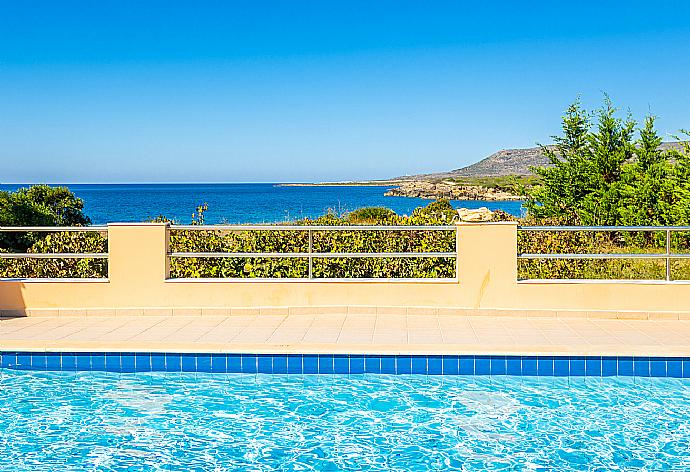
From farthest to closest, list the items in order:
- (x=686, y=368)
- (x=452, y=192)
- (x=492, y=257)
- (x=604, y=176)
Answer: (x=452, y=192) < (x=604, y=176) < (x=492, y=257) < (x=686, y=368)

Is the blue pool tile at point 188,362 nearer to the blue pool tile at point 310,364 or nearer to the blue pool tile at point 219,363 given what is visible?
the blue pool tile at point 219,363

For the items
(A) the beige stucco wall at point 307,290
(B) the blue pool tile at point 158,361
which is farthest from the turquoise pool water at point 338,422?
(A) the beige stucco wall at point 307,290

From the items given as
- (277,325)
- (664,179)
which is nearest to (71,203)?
(277,325)

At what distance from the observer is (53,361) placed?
22.1 feet

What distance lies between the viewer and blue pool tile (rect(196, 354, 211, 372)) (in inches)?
261

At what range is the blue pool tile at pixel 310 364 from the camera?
657 cm

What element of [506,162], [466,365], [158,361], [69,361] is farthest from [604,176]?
[506,162]

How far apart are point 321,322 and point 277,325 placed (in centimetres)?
49

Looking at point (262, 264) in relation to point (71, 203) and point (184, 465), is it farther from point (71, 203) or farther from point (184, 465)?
point (71, 203)

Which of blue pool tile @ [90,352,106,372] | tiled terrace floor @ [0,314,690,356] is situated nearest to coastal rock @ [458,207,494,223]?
tiled terrace floor @ [0,314,690,356]

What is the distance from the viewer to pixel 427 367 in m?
6.54

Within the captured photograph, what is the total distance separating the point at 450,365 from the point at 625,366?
1.52m

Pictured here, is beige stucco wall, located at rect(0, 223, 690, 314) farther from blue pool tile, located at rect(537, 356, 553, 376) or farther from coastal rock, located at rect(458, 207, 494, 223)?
blue pool tile, located at rect(537, 356, 553, 376)

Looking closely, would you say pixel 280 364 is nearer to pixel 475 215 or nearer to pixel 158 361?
pixel 158 361
